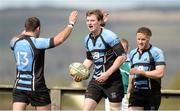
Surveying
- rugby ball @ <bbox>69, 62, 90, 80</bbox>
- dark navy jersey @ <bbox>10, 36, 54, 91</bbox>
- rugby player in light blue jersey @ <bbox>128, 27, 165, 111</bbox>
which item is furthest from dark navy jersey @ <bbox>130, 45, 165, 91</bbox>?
dark navy jersey @ <bbox>10, 36, 54, 91</bbox>

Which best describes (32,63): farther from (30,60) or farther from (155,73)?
(155,73)

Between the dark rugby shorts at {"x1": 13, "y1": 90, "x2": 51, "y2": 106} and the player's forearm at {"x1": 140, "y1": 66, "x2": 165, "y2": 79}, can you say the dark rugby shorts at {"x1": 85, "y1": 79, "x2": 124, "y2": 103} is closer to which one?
the player's forearm at {"x1": 140, "y1": 66, "x2": 165, "y2": 79}

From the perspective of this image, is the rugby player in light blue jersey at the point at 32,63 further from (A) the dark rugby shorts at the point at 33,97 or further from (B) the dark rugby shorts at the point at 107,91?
(B) the dark rugby shorts at the point at 107,91

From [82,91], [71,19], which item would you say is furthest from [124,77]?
[71,19]

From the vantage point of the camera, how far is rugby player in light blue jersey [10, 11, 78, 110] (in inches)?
315

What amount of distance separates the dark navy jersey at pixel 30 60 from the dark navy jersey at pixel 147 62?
136cm

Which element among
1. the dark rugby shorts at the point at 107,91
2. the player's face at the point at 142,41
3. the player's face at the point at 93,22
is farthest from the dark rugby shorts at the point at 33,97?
the player's face at the point at 142,41

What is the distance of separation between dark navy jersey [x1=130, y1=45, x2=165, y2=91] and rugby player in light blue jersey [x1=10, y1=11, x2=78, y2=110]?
3.73 feet

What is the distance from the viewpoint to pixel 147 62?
336 inches

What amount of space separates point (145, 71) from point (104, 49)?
25.5 inches

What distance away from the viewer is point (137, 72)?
323 inches

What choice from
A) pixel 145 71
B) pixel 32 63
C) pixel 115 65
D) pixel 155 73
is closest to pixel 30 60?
pixel 32 63

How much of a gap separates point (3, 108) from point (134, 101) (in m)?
3.56

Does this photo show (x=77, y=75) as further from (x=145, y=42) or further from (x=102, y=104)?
(x=102, y=104)
